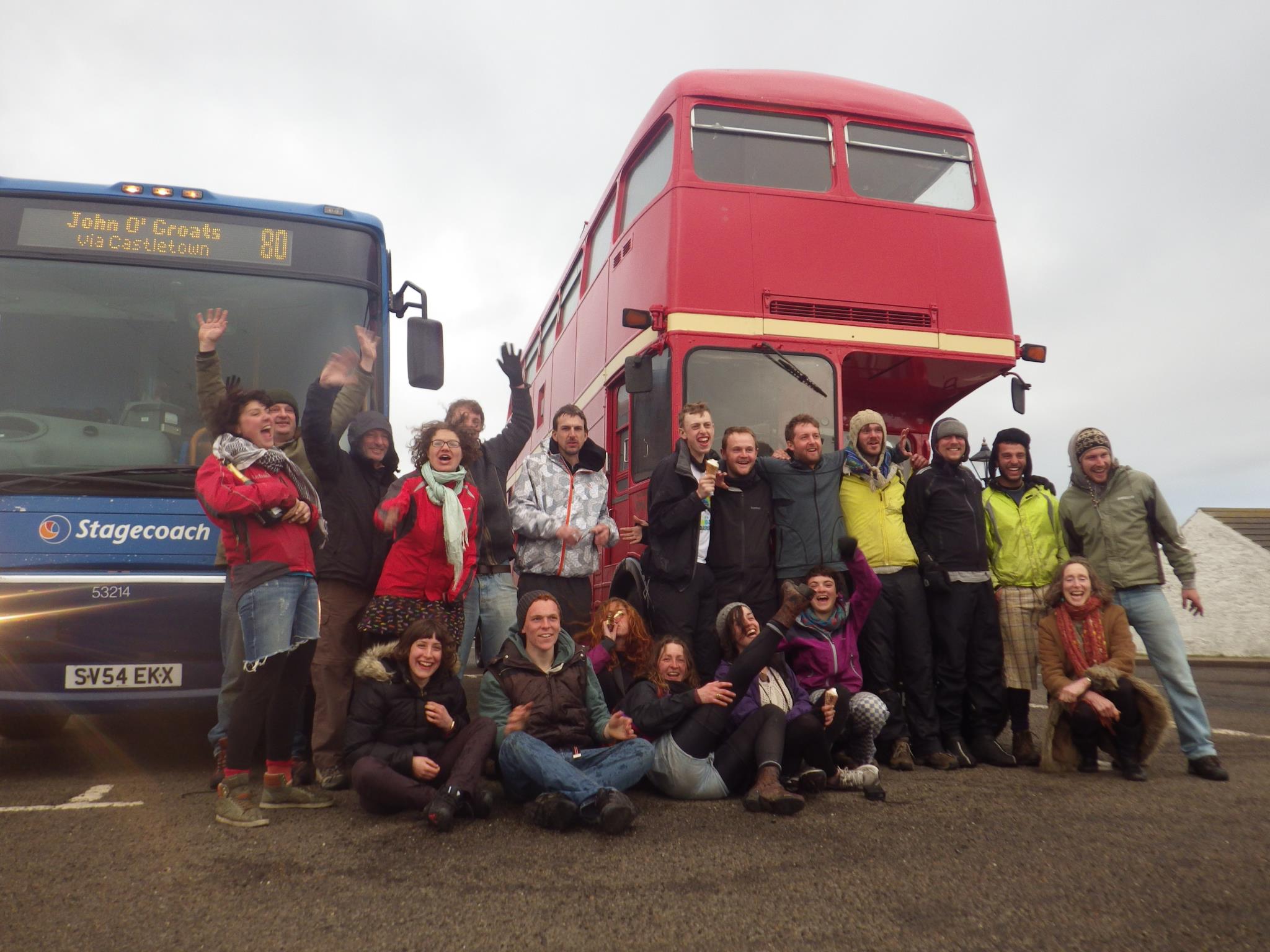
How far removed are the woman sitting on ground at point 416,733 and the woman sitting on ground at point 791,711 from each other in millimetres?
1208

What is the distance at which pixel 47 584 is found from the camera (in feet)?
15.2

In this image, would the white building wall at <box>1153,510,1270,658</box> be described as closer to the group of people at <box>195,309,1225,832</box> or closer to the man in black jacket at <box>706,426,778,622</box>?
the group of people at <box>195,309,1225,832</box>

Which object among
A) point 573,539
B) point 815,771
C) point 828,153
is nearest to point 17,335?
point 573,539

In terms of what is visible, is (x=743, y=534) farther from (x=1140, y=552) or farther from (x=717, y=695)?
(x=1140, y=552)

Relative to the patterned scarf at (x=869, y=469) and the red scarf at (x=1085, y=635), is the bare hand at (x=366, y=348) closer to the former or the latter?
the patterned scarf at (x=869, y=469)

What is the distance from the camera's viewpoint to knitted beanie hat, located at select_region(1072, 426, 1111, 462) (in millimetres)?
5305

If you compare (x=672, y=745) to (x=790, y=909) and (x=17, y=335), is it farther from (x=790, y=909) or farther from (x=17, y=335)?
(x=17, y=335)

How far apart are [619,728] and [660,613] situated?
811 millimetres

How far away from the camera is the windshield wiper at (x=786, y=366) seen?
6.07 metres

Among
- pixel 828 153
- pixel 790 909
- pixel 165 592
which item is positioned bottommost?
pixel 790 909

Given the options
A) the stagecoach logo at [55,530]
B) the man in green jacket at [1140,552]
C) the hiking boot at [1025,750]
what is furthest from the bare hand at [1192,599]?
the stagecoach logo at [55,530]

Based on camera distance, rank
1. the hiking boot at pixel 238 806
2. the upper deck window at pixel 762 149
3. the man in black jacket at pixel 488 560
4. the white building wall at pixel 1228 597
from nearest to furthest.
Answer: the hiking boot at pixel 238 806 < the man in black jacket at pixel 488 560 < the upper deck window at pixel 762 149 < the white building wall at pixel 1228 597

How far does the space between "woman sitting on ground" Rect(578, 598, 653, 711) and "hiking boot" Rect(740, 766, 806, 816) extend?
77 cm

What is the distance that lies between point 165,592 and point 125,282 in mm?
1842
